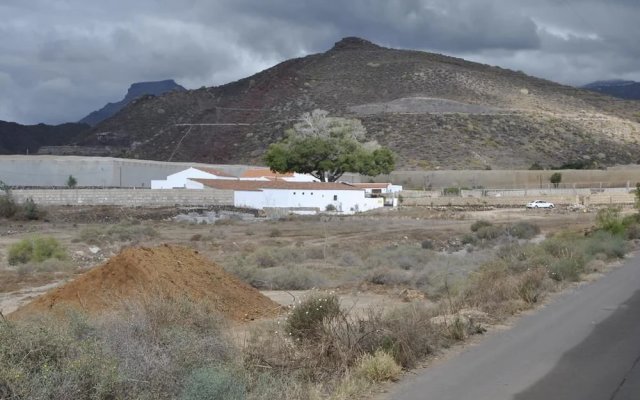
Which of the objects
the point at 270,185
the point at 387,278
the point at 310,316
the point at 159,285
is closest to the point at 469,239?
the point at 387,278

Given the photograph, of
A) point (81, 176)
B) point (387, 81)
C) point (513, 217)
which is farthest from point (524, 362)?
point (387, 81)

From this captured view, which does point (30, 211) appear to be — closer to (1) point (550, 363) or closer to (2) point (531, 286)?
(2) point (531, 286)

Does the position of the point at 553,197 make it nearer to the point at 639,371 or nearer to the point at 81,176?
the point at 81,176

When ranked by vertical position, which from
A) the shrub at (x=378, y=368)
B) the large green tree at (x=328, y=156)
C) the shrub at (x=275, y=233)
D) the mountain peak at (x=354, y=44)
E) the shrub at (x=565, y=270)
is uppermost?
the mountain peak at (x=354, y=44)

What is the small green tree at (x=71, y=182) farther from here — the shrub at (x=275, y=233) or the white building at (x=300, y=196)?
the shrub at (x=275, y=233)

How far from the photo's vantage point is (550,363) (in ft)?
38.7

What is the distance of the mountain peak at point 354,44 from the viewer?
595 ft

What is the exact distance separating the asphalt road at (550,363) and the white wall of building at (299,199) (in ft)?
209

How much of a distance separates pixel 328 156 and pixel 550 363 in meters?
88.4

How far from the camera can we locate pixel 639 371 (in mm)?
11180

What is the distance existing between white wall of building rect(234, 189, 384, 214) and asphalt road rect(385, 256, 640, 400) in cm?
6378

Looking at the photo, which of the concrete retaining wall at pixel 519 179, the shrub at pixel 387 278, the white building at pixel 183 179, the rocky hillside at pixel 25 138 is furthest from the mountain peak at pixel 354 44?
the shrub at pixel 387 278

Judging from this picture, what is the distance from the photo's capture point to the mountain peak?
181500mm

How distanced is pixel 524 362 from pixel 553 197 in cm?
8073
